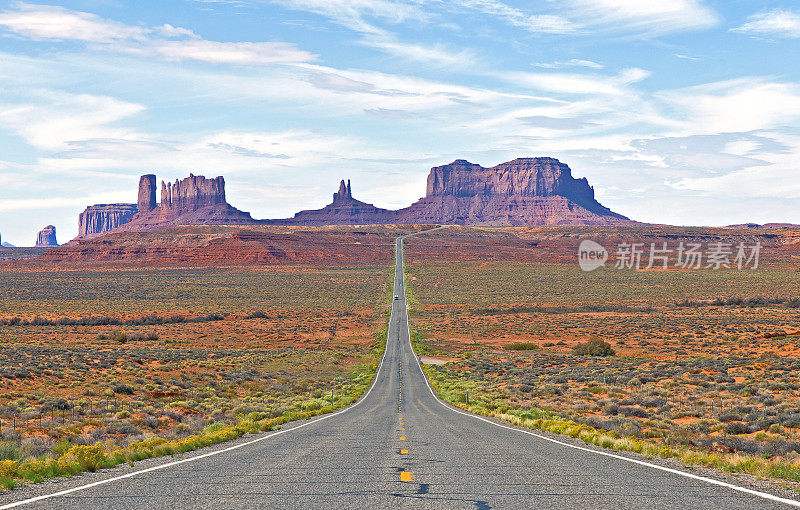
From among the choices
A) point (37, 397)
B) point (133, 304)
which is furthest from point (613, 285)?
point (37, 397)

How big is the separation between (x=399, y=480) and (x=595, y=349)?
140 feet

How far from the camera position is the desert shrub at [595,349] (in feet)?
156

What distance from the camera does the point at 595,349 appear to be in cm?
4784

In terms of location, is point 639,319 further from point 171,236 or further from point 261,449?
point 171,236

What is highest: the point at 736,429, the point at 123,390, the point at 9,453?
the point at 9,453

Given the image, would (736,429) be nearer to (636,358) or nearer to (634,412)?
(634,412)

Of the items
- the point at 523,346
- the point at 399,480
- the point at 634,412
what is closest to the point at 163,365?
the point at 634,412

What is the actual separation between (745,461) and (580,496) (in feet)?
13.9

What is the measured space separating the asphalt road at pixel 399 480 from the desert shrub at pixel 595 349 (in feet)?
117

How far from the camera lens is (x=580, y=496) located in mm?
7434

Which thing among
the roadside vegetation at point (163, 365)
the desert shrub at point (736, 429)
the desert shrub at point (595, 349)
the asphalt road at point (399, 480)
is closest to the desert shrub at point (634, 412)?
the desert shrub at point (736, 429)

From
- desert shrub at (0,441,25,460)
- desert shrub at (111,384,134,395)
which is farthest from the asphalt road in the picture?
desert shrub at (111,384,134,395)

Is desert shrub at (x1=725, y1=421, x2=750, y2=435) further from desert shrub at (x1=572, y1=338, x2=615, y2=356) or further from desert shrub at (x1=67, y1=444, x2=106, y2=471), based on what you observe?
desert shrub at (x1=572, y1=338, x2=615, y2=356)

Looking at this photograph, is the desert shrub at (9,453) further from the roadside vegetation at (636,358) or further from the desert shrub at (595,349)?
the desert shrub at (595,349)
